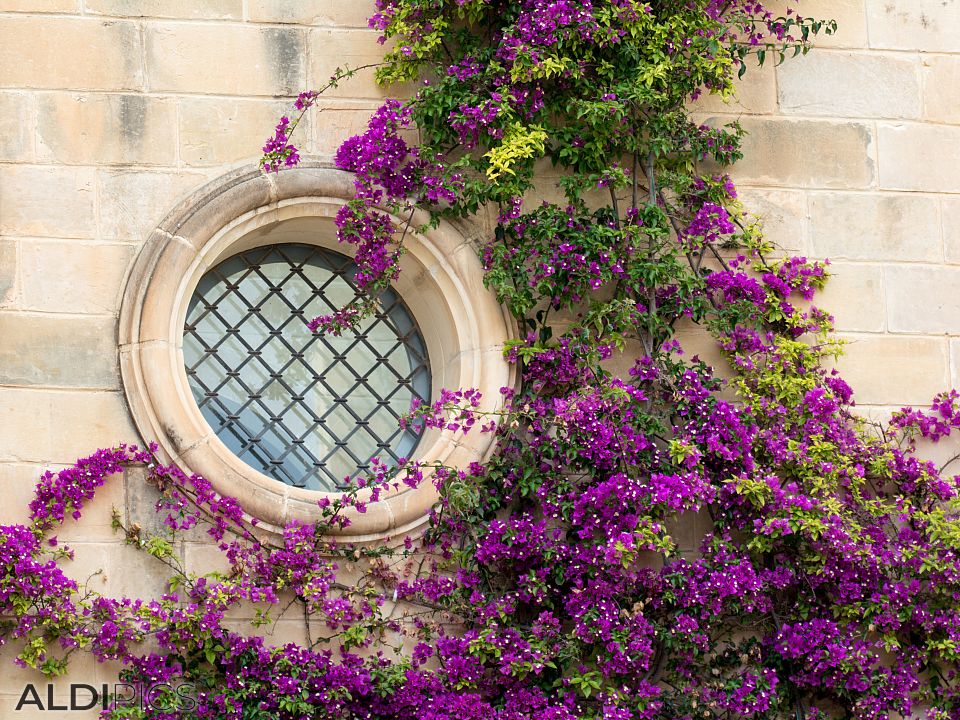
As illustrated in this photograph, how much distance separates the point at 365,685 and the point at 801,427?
206cm

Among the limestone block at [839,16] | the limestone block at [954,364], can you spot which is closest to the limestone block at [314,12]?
the limestone block at [839,16]

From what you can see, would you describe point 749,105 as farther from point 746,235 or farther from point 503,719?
point 503,719

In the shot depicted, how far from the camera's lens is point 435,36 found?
20.2 feet

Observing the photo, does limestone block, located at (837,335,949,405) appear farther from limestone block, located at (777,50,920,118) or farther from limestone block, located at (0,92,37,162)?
limestone block, located at (0,92,37,162)

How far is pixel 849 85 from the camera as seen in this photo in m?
6.64

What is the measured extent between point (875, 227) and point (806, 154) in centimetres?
44

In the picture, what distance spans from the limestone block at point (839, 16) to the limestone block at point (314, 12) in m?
1.83

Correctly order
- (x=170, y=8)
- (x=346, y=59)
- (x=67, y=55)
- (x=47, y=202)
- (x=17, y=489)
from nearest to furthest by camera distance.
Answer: (x=17, y=489) → (x=47, y=202) → (x=67, y=55) → (x=170, y=8) → (x=346, y=59)

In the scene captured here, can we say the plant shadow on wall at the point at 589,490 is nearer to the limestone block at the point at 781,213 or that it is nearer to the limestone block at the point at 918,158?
the limestone block at the point at 781,213

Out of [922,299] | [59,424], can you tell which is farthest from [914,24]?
[59,424]

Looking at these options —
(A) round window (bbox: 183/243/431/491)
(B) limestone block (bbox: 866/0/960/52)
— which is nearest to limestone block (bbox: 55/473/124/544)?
(A) round window (bbox: 183/243/431/491)

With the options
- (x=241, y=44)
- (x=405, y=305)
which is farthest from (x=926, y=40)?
(x=241, y=44)

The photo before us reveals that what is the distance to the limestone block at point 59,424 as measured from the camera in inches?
223

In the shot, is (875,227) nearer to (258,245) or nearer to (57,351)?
(258,245)
